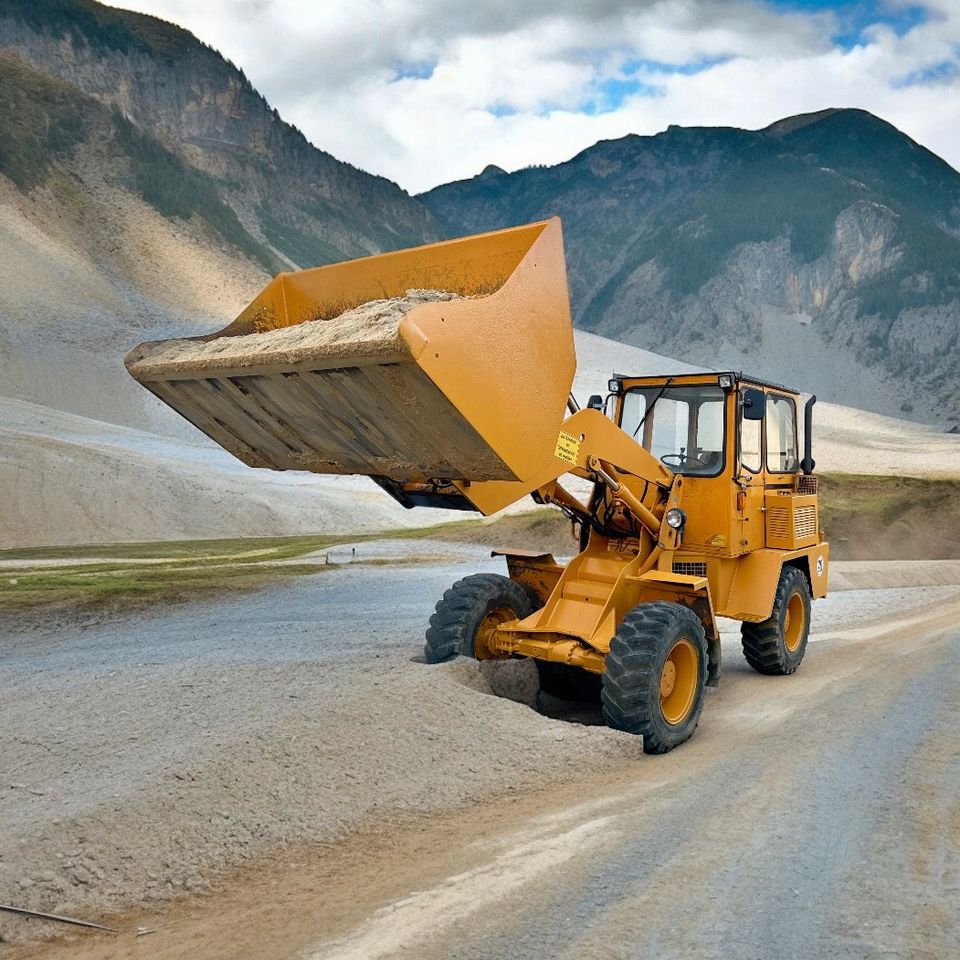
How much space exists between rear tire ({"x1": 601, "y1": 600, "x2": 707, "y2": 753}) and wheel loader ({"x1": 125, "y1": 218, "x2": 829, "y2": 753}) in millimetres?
16

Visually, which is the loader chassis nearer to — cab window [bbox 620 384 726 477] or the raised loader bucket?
cab window [bbox 620 384 726 477]

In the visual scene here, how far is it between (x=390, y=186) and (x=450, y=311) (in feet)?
365

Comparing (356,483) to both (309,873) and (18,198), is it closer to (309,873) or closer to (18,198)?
(309,873)

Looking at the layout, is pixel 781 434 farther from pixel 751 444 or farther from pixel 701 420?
pixel 701 420

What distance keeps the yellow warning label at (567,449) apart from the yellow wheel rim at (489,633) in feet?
6.33

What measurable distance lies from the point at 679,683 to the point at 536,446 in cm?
237

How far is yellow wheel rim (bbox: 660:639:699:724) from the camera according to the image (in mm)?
6766

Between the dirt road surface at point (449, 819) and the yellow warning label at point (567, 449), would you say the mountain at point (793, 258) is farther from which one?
the yellow warning label at point (567, 449)

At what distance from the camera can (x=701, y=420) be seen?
26.7 feet

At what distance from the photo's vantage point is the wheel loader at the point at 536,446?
555 cm

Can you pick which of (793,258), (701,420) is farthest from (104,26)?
(701,420)

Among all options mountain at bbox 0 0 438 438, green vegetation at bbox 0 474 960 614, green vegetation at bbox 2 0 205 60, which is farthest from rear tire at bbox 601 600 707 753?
green vegetation at bbox 2 0 205 60

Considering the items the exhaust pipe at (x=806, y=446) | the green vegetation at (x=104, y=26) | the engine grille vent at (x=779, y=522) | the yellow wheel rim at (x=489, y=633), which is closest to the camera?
the yellow wheel rim at (x=489, y=633)

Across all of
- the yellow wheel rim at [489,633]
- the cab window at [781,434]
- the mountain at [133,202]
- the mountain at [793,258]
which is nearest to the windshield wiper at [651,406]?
the cab window at [781,434]
